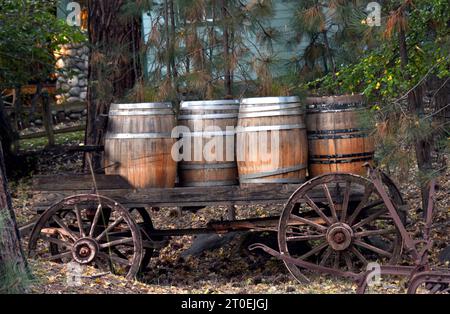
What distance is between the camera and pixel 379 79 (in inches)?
379

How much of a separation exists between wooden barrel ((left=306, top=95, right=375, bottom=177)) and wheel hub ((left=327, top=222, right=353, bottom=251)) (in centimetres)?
57

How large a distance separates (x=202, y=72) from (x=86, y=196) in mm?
2139

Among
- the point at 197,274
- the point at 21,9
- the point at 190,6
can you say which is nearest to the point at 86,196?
the point at 197,274

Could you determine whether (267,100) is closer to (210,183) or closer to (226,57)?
(210,183)

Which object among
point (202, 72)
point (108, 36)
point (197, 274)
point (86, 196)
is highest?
point (108, 36)

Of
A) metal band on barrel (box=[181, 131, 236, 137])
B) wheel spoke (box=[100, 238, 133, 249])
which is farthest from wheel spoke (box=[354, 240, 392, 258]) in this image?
wheel spoke (box=[100, 238, 133, 249])

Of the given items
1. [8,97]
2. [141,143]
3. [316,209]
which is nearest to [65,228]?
[141,143]

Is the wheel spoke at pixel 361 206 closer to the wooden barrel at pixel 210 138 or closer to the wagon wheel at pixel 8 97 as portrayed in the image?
the wooden barrel at pixel 210 138

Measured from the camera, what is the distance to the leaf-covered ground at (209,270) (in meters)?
6.93

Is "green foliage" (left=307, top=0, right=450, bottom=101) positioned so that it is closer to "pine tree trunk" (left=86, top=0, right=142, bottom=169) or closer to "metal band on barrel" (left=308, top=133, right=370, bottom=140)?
"metal band on barrel" (left=308, top=133, right=370, bottom=140)

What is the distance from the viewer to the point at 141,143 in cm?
804

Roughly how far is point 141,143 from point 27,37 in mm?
5212

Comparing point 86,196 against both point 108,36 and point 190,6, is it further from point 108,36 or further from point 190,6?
point 108,36

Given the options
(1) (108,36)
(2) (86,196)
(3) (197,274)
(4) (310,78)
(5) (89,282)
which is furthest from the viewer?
(1) (108,36)
